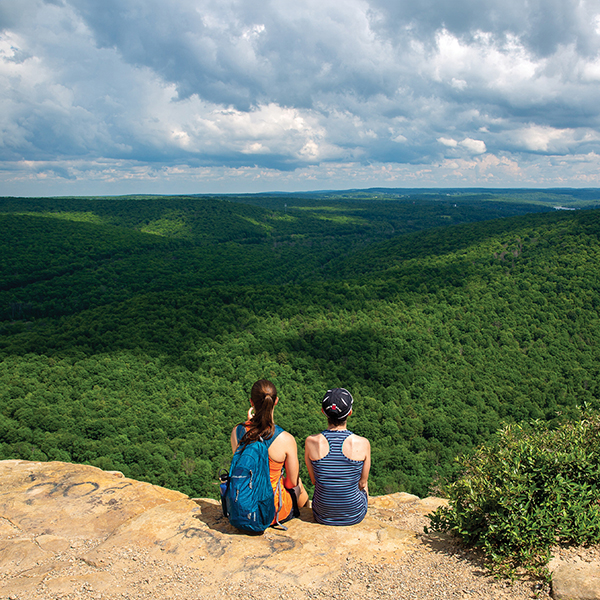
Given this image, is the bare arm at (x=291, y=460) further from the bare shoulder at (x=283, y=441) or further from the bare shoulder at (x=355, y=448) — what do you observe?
the bare shoulder at (x=355, y=448)

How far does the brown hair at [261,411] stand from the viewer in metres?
7.75

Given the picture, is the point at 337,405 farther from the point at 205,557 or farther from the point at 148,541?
the point at 148,541

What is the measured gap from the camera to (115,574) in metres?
7.39

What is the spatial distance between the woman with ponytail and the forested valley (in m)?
29.2

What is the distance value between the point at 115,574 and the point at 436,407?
50497 millimetres

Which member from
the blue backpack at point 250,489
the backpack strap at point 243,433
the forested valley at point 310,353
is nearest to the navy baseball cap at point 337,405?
the backpack strap at point 243,433

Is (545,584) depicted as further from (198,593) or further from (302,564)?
(198,593)

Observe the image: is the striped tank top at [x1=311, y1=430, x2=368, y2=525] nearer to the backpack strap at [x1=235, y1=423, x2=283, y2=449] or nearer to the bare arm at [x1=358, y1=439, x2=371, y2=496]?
the bare arm at [x1=358, y1=439, x2=371, y2=496]

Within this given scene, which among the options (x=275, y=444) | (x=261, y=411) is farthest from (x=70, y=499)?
(x=261, y=411)

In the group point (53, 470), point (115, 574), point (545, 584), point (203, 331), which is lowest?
point (203, 331)

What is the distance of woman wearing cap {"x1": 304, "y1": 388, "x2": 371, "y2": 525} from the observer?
822 centimetres

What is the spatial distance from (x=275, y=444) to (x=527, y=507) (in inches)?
197

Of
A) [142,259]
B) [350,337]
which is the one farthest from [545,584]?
[142,259]

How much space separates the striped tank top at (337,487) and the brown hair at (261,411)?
1.41 meters
